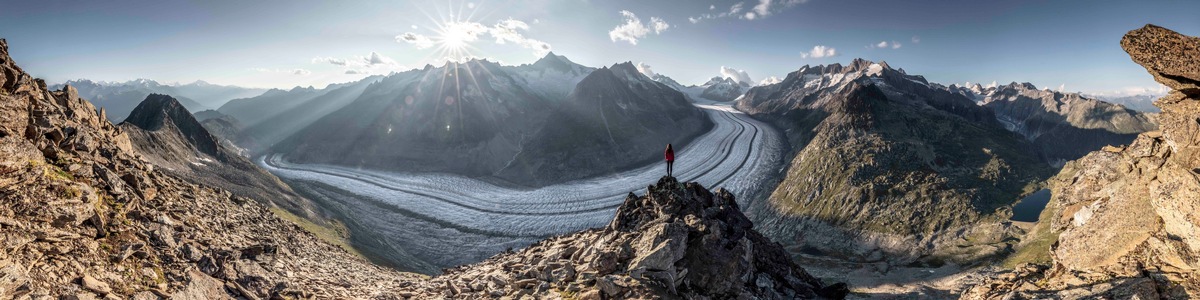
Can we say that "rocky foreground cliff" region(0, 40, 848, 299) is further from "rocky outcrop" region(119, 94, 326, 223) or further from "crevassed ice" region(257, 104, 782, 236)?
"crevassed ice" region(257, 104, 782, 236)

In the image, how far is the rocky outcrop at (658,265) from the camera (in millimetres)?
15367

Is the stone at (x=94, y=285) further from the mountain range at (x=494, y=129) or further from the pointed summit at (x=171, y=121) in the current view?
the mountain range at (x=494, y=129)

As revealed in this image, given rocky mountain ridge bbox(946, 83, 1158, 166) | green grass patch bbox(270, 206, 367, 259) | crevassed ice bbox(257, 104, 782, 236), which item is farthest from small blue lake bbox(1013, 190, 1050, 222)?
rocky mountain ridge bbox(946, 83, 1158, 166)

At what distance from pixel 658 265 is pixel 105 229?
17275 mm

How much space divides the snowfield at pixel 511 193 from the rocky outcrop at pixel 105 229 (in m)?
34.4

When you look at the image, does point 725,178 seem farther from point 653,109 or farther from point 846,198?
point 653,109

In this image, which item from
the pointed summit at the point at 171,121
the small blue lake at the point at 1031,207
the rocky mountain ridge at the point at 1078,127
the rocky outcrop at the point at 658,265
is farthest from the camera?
the rocky mountain ridge at the point at 1078,127

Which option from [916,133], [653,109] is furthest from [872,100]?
[653,109]

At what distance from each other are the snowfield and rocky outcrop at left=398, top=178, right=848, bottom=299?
37.3 meters

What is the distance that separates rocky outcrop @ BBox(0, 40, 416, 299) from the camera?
11.7 metres

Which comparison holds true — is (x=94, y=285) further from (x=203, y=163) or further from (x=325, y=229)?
(x=203, y=163)

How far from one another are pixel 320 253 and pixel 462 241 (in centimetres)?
3326

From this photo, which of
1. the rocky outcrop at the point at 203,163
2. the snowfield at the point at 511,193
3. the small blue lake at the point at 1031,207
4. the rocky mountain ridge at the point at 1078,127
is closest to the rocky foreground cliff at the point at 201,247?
the rocky outcrop at the point at 203,163

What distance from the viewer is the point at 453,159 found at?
11406 centimetres
